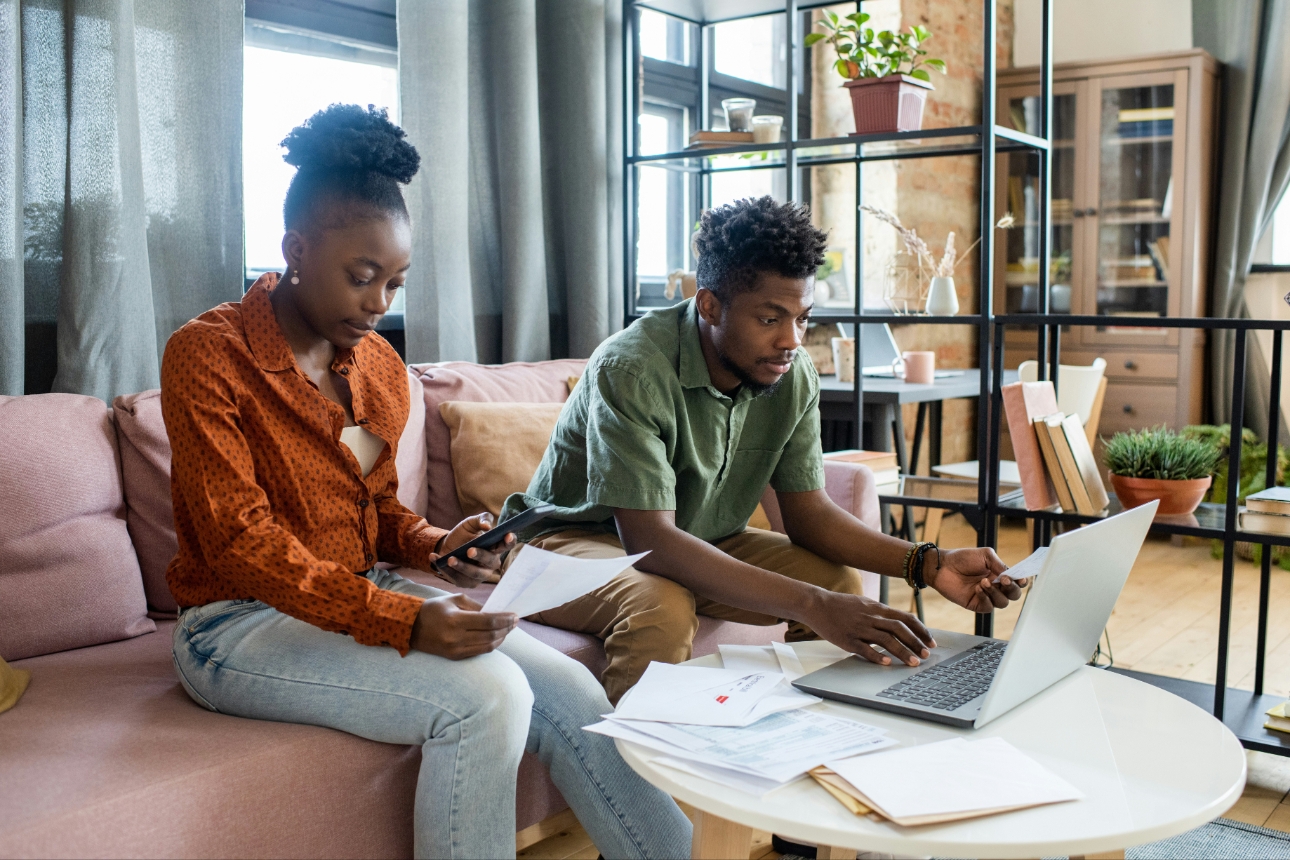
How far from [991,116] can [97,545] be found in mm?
1917

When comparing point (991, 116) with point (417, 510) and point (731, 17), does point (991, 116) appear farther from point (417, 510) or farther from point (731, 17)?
point (417, 510)

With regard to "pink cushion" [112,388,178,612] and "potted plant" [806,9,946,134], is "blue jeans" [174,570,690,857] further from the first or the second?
"potted plant" [806,9,946,134]

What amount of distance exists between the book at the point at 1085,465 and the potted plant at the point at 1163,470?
51 millimetres

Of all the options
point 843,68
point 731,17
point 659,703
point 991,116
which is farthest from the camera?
point 731,17

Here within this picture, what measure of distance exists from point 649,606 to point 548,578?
43cm

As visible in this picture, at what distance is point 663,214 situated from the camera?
12.1 feet

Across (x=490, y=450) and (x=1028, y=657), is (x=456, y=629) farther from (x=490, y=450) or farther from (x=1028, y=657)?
(x=490, y=450)

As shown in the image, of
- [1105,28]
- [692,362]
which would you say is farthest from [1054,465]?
[1105,28]

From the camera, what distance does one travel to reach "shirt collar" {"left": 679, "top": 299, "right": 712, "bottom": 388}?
172cm

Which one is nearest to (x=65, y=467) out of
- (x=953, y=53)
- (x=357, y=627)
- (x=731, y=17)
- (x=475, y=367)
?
(x=357, y=627)

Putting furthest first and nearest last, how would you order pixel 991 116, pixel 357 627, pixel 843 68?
1. pixel 843 68
2. pixel 991 116
3. pixel 357 627

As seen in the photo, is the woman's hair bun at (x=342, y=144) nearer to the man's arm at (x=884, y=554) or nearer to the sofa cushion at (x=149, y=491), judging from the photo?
the sofa cushion at (x=149, y=491)

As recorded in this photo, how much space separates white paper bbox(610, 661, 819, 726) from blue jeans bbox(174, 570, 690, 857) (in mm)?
159

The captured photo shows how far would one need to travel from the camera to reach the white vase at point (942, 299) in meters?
2.70
